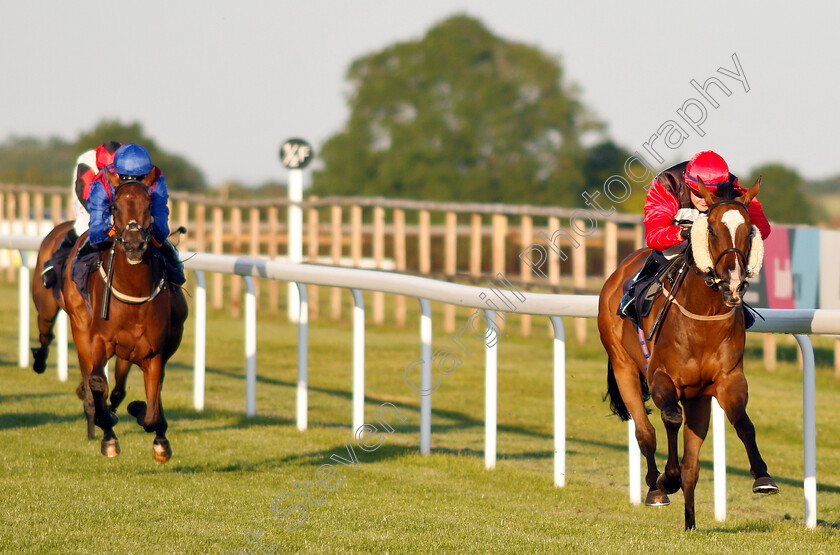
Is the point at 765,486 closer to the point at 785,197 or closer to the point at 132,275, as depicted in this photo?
the point at 132,275

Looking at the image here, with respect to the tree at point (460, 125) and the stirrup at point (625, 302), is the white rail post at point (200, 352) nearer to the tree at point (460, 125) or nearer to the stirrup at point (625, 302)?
the stirrup at point (625, 302)

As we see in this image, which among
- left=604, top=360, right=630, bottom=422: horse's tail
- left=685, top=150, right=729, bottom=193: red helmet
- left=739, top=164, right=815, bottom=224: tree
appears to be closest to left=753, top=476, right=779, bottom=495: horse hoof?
left=685, top=150, right=729, bottom=193: red helmet

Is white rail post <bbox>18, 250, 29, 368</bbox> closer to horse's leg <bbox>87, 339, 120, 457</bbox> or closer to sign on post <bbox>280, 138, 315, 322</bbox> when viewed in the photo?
horse's leg <bbox>87, 339, 120, 457</bbox>

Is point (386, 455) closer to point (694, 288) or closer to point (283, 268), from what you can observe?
point (283, 268)

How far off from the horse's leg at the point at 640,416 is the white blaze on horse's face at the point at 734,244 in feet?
3.43

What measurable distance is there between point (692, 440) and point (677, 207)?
104 centimetres

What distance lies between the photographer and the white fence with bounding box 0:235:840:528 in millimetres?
5383

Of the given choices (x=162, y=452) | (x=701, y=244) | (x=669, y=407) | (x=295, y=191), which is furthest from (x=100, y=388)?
(x=295, y=191)

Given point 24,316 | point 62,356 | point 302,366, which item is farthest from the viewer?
point 24,316

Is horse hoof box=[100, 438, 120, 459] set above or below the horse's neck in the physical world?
below

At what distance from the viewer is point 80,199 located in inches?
299

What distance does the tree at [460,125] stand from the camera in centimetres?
4112

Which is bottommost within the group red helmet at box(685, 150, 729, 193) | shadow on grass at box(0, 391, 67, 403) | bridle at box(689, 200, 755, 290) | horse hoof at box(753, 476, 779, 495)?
shadow on grass at box(0, 391, 67, 403)

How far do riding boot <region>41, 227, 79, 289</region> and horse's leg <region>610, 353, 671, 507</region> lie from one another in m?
3.69
